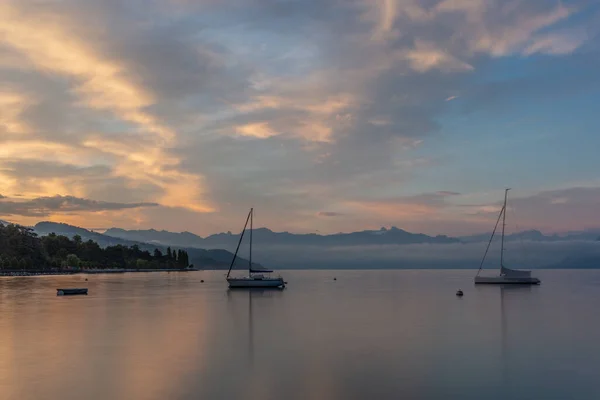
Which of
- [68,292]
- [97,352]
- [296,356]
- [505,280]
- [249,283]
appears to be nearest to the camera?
[296,356]

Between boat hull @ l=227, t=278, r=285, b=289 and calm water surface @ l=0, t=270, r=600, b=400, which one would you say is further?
boat hull @ l=227, t=278, r=285, b=289

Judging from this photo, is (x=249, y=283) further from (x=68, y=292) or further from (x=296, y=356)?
(x=296, y=356)

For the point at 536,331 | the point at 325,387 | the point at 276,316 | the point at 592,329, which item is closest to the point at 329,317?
the point at 276,316

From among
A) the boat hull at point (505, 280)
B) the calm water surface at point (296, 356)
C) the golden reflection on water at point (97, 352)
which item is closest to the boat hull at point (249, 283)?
the golden reflection on water at point (97, 352)

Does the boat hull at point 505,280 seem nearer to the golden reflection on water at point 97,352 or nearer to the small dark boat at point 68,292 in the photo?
the golden reflection on water at point 97,352

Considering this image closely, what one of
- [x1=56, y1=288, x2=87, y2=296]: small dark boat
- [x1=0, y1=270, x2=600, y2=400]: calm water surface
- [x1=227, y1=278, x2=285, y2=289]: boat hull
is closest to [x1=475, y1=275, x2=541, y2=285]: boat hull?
[x1=227, y1=278, x2=285, y2=289]: boat hull

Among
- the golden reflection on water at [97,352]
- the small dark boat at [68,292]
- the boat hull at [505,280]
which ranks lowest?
the boat hull at [505,280]

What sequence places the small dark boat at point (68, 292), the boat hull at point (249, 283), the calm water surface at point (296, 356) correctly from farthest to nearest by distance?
the boat hull at point (249, 283) < the small dark boat at point (68, 292) < the calm water surface at point (296, 356)

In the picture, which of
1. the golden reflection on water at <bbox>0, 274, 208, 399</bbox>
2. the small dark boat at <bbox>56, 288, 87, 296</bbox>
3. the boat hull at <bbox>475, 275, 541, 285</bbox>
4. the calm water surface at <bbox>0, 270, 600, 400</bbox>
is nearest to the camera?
the calm water surface at <bbox>0, 270, 600, 400</bbox>

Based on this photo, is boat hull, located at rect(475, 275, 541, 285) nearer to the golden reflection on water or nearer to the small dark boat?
the golden reflection on water

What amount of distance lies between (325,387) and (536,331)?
38302 millimetres

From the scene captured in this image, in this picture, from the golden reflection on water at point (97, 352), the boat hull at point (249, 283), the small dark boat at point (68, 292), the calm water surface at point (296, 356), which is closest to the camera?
the calm water surface at point (296, 356)

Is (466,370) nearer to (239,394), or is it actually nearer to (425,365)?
(425,365)

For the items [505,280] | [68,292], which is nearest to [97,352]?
[68,292]
